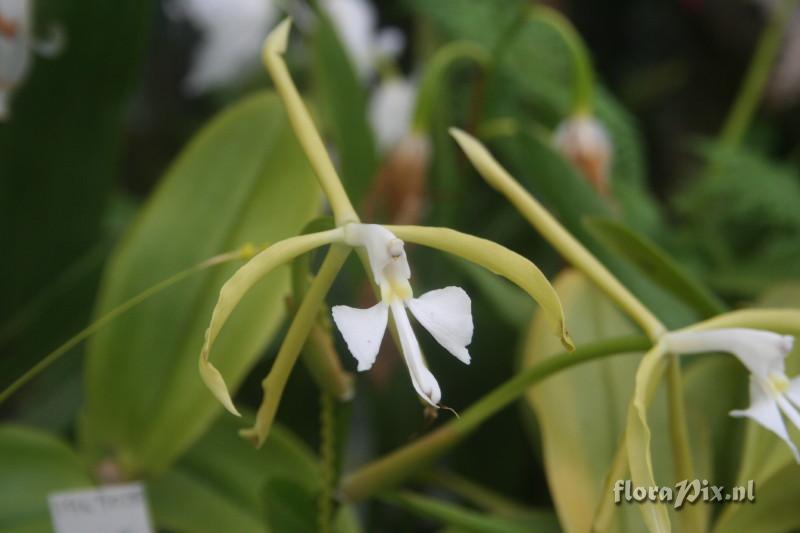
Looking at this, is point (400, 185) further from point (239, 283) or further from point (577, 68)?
point (239, 283)

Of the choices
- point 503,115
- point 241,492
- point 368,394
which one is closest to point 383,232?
point 241,492

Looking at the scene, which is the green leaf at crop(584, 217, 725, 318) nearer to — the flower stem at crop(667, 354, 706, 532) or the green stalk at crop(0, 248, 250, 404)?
the flower stem at crop(667, 354, 706, 532)

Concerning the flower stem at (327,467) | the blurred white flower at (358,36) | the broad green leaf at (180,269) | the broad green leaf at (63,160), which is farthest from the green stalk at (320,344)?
the blurred white flower at (358,36)

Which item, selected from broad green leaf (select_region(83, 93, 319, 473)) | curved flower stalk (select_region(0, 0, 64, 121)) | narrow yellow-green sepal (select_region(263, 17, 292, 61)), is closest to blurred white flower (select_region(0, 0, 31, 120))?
curved flower stalk (select_region(0, 0, 64, 121))

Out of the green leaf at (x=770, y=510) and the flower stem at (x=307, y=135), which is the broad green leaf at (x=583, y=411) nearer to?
the green leaf at (x=770, y=510)

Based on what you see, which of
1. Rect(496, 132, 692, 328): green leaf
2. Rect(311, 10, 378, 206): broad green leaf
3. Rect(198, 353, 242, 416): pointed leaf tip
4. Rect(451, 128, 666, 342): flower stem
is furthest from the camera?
Rect(311, 10, 378, 206): broad green leaf

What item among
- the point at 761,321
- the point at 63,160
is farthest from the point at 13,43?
the point at 761,321
